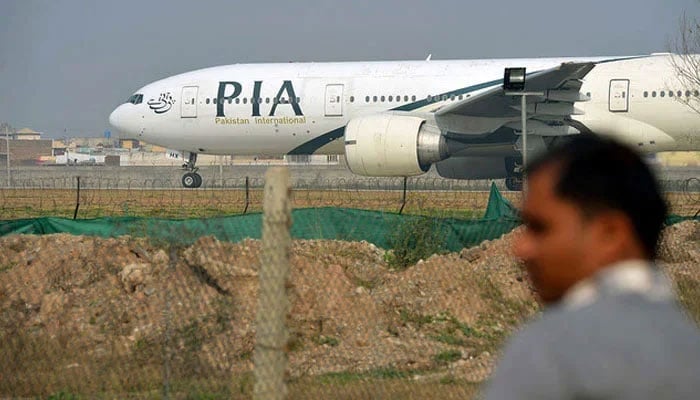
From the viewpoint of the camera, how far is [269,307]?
411 cm

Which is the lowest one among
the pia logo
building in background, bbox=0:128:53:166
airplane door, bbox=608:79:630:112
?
building in background, bbox=0:128:53:166

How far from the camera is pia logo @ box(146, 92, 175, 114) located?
1022 inches

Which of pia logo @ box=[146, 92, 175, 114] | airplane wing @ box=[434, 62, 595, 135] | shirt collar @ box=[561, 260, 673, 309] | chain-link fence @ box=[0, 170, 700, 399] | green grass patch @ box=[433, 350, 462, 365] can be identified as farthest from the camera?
pia logo @ box=[146, 92, 175, 114]

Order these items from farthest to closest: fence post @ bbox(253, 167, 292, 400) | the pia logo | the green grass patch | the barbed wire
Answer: the pia logo → the barbed wire → the green grass patch → fence post @ bbox(253, 167, 292, 400)

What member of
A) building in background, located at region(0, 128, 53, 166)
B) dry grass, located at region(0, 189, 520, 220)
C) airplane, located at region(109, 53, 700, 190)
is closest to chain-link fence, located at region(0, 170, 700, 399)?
dry grass, located at region(0, 189, 520, 220)

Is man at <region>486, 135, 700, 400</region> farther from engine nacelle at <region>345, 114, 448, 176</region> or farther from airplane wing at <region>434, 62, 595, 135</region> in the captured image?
airplane wing at <region>434, 62, 595, 135</region>

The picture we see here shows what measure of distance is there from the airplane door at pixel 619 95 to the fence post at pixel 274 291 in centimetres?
1965

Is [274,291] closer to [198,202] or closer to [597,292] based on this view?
[597,292]

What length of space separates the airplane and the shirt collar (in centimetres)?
1947

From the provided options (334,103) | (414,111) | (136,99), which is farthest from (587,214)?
(136,99)

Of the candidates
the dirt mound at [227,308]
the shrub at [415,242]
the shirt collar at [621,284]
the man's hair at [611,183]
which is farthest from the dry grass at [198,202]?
the shirt collar at [621,284]

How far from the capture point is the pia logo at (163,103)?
26.0m

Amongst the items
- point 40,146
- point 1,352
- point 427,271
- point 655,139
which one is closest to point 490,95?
point 655,139

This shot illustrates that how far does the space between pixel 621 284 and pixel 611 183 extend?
192 mm
